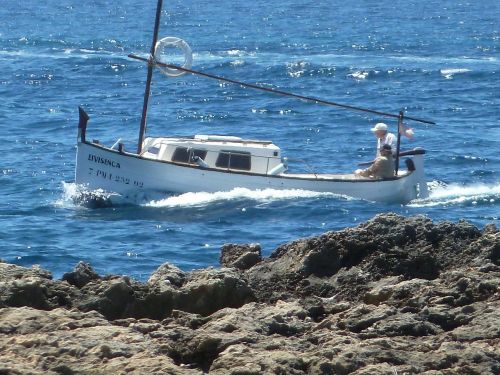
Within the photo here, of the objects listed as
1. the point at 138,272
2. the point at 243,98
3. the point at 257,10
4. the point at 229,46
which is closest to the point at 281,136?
the point at 243,98

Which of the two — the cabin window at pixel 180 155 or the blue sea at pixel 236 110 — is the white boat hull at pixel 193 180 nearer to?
the blue sea at pixel 236 110

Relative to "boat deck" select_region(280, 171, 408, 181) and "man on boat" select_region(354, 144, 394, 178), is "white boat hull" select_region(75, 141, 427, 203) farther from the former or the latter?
"man on boat" select_region(354, 144, 394, 178)

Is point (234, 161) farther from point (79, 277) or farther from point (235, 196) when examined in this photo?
point (79, 277)

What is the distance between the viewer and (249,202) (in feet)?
103

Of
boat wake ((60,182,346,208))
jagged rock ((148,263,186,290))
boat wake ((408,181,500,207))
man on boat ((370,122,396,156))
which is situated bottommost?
boat wake ((60,182,346,208))

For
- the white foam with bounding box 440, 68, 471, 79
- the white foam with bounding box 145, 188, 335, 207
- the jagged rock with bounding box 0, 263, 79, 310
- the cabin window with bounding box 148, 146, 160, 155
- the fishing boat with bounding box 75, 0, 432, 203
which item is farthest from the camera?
the white foam with bounding box 440, 68, 471, 79

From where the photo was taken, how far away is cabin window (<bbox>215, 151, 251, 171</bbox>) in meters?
32.2

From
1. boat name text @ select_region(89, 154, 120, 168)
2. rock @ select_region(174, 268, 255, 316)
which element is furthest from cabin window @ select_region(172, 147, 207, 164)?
rock @ select_region(174, 268, 255, 316)

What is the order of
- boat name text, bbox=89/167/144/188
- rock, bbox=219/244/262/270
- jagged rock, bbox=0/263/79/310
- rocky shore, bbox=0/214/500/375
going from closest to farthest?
rocky shore, bbox=0/214/500/375
jagged rock, bbox=0/263/79/310
rock, bbox=219/244/262/270
boat name text, bbox=89/167/144/188

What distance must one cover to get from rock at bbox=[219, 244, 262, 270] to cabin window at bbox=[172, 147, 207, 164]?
52.5 feet

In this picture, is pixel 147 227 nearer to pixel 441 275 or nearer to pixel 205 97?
pixel 441 275

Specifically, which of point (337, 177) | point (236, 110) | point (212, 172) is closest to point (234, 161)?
point (212, 172)

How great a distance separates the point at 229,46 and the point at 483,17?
26.3 m

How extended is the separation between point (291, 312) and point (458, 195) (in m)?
21.2
